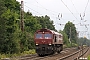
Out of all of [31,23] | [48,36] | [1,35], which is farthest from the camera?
[31,23]

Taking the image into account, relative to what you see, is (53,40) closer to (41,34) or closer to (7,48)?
(41,34)

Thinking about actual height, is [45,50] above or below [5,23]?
below

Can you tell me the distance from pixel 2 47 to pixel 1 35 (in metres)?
1.97

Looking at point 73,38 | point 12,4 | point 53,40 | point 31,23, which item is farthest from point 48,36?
point 73,38

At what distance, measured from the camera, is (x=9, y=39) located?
119 ft

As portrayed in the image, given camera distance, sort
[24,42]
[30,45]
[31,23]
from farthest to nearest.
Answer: [31,23] < [30,45] < [24,42]

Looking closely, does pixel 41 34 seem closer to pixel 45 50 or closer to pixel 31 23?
pixel 45 50

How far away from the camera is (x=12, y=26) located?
36562 mm

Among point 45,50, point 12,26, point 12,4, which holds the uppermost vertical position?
point 12,4

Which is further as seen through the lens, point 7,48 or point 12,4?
point 12,4

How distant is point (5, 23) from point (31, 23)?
1033 inches

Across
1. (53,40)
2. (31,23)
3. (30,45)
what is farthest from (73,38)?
(53,40)

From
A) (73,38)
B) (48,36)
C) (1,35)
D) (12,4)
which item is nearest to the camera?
(1,35)

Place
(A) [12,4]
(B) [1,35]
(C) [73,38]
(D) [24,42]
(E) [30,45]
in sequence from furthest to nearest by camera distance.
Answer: (C) [73,38] → (E) [30,45] → (A) [12,4] → (D) [24,42] → (B) [1,35]
